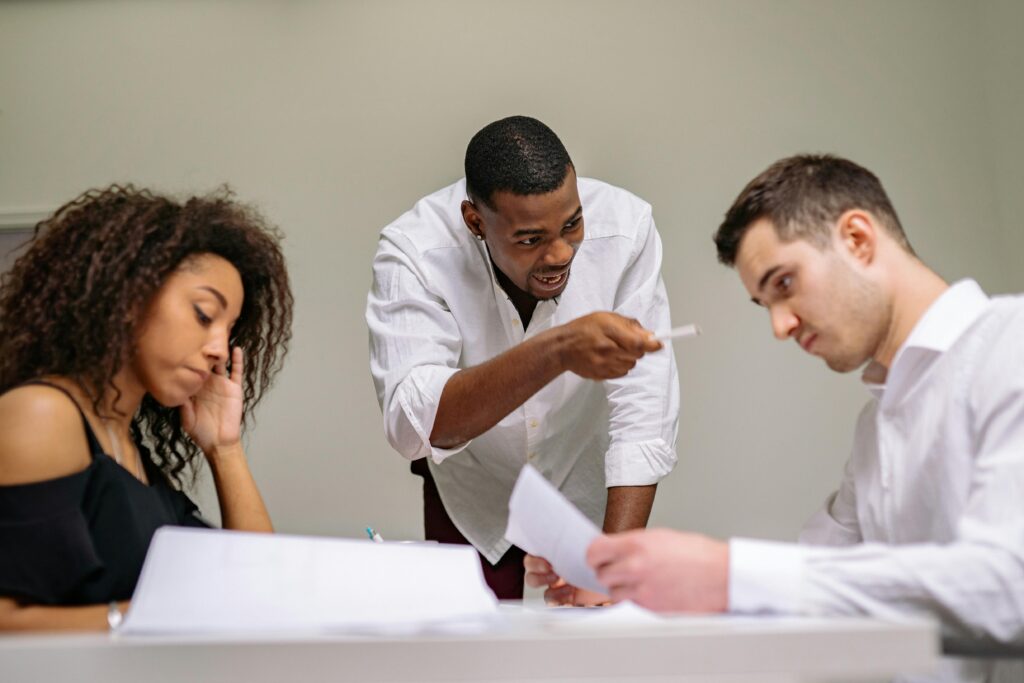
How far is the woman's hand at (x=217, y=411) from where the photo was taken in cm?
175

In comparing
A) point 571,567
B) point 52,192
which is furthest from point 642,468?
point 52,192

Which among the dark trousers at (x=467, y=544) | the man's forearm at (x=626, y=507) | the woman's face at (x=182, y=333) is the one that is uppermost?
the woman's face at (x=182, y=333)

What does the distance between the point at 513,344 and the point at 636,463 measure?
0.42 metres

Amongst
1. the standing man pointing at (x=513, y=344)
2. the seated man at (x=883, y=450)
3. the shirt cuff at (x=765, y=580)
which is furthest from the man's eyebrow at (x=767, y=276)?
the shirt cuff at (x=765, y=580)

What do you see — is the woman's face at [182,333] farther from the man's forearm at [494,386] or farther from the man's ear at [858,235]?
the man's ear at [858,235]

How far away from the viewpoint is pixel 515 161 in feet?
6.82

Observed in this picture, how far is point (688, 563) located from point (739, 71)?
2880 mm

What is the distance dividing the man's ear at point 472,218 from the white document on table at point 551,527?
108 cm

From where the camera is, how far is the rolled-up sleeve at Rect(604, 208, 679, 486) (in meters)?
2.13

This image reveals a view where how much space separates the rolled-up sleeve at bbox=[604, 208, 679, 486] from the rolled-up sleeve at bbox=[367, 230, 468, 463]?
341mm

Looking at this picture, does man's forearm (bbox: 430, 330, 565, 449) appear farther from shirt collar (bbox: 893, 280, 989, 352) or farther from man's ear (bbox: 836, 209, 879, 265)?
shirt collar (bbox: 893, 280, 989, 352)

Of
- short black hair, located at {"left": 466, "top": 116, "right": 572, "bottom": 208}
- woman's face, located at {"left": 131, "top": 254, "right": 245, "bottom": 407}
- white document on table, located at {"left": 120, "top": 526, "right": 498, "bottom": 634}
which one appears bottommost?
white document on table, located at {"left": 120, "top": 526, "right": 498, "bottom": 634}

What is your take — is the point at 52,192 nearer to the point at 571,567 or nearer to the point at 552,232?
the point at 552,232

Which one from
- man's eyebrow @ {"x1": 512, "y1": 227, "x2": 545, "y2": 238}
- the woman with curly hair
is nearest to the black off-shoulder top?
the woman with curly hair
